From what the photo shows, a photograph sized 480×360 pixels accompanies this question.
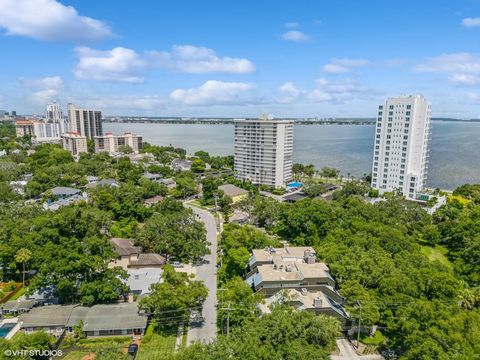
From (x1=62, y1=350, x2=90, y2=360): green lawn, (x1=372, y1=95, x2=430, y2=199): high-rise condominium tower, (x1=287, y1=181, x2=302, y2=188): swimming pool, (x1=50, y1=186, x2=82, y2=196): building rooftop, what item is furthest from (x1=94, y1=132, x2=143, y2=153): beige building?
(x1=62, y1=350, x2=90, y2=360): green lawn

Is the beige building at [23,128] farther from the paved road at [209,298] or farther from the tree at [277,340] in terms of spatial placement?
the tree at [277,340]

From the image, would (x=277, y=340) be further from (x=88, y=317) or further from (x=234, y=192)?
(x=234, y=192)

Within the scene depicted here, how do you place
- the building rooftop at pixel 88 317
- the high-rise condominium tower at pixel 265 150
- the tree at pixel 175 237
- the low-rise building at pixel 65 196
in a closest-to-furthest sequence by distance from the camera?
1. the building rooftop at pixel 88 317
2. the tree at pixel 175 237
3. the low-rise building at pixel 65 196
4. the high-rise condominium tower at pixel 265 150

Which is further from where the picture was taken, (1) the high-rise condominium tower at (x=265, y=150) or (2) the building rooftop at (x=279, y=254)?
(1) the high-rise condominium tower at (x=265, y=150)

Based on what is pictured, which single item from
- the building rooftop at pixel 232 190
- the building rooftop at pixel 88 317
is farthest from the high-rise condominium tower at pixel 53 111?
the building rooftop at pixel 88 317

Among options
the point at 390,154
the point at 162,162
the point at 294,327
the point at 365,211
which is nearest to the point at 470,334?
the point at 294,327

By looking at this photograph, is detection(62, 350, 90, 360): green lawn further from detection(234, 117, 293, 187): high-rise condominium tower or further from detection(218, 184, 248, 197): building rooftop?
detection(234, 117, 293, 187): high-rise condominium tower
